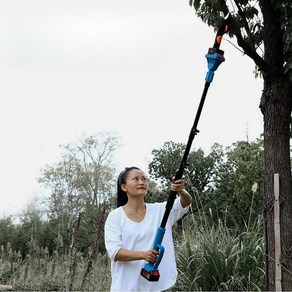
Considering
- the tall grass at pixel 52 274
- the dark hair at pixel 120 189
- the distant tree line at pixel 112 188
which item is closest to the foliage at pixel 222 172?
the distant tree line at pixel 112 188

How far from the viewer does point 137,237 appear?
9.67 ft

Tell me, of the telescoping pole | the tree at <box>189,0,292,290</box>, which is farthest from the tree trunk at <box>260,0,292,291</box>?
the telescoping pole

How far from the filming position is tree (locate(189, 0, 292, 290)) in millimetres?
5305

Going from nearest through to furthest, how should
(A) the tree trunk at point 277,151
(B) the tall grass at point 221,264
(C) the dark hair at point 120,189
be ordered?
(C) the dark hair at point 120,189 → (A) the tree trunk at point 277,151 → (B) the tall grass at point 221,264

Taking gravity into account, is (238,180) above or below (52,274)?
above

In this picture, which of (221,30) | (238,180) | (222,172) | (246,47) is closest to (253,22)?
(246,47)

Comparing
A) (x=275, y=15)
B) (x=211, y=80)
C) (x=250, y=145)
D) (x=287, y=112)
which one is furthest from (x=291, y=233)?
(x=250, y=145)

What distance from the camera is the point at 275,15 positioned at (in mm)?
5895

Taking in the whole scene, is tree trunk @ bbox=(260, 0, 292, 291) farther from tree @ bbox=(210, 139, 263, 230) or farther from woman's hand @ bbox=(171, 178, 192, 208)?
tree @ bbox=(210, 139, 263, 230)

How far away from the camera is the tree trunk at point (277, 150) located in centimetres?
542

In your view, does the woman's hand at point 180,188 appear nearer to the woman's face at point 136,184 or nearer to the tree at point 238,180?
the woman's face at point 136,184

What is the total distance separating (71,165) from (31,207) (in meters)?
4.51

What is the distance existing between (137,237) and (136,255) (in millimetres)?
146

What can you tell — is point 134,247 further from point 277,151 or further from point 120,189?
point 277,151
